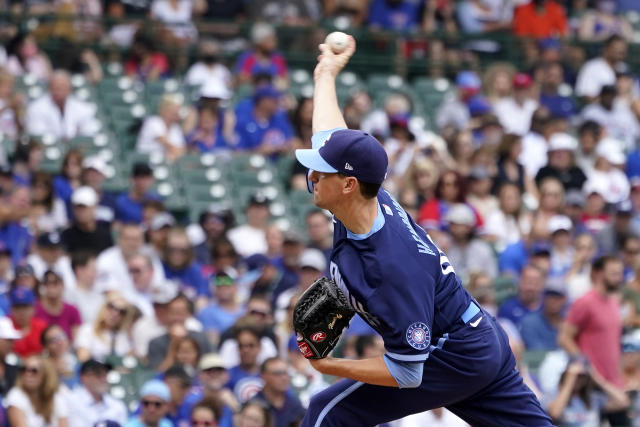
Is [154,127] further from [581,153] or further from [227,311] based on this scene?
[581,153]

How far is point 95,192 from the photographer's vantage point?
1077 centimetres

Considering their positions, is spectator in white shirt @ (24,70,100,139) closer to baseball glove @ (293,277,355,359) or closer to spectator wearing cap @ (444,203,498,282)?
spectator wearing cap @ (444,203,498,282)

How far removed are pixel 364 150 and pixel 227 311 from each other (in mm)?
4824

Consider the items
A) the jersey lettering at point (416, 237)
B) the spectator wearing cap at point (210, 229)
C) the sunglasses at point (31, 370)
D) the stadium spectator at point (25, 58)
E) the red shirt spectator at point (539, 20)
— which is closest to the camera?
the jersey lettering at point (416, 237)

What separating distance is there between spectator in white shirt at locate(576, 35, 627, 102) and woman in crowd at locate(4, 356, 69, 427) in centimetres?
822

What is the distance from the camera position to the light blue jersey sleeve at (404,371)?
16.9 ft

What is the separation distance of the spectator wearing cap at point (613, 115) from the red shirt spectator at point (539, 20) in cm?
168

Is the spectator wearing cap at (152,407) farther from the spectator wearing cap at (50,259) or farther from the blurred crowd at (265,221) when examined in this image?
the spectator wearing cap at (50,259)

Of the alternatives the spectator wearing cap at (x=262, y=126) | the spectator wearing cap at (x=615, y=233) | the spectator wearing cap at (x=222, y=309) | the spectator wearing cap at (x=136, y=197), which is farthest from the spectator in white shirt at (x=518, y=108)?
the spectator wearing cap at (x=222, y=309)

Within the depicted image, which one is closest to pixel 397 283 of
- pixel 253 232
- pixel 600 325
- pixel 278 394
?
pixel 278 394

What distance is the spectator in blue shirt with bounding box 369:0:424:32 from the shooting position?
15.1 metres

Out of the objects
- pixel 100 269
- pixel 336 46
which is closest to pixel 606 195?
pixel 100 269

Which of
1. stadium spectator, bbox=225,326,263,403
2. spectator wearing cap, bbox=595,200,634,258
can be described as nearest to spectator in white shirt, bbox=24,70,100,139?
stadium spectator, bbox=225,326,263,403

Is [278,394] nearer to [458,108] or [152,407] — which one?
[152,407]
